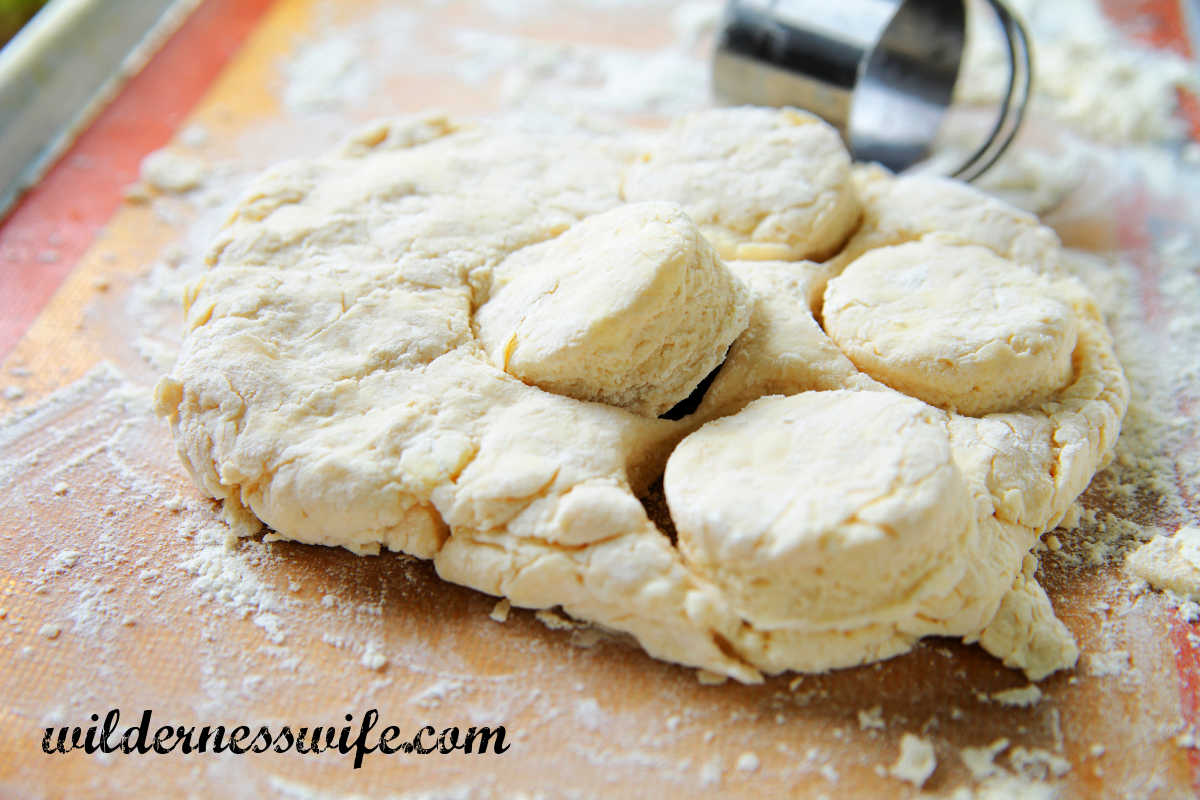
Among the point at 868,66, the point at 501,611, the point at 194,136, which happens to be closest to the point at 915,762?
the point at 501,611

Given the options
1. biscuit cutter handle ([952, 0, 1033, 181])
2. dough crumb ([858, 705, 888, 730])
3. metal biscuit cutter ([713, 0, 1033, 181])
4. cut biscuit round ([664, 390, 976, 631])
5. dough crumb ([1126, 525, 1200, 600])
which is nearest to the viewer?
cut biscuit round ([664, 390, 976, 631])

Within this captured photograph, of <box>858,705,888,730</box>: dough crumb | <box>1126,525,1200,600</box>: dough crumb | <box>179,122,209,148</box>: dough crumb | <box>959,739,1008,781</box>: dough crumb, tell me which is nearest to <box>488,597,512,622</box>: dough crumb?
<box>858,705,888,730</box>: dough crumb

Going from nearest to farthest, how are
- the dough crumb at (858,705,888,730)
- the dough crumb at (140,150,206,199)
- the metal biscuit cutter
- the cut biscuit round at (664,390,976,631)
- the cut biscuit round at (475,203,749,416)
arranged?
the cut biscuit round at (664,390,976,631) → the dough crumb at (858,705,888,730) → the cut biscuit round at (475,203,749,416) → the metal biscuit cutter → the dough crumb at (140,150,206,199)

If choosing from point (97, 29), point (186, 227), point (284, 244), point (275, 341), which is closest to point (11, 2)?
point (97, 29)

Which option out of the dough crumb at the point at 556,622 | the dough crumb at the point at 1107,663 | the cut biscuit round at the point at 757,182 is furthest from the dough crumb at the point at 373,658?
the dough crumb at the point at 1107,663

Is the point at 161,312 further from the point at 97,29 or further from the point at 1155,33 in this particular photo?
the point at 1155,33

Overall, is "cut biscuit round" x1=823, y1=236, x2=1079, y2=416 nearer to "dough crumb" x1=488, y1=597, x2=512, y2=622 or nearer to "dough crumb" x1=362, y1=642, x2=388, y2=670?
"dough crumb" x1=488, y1=597, x2=512, y2=622
